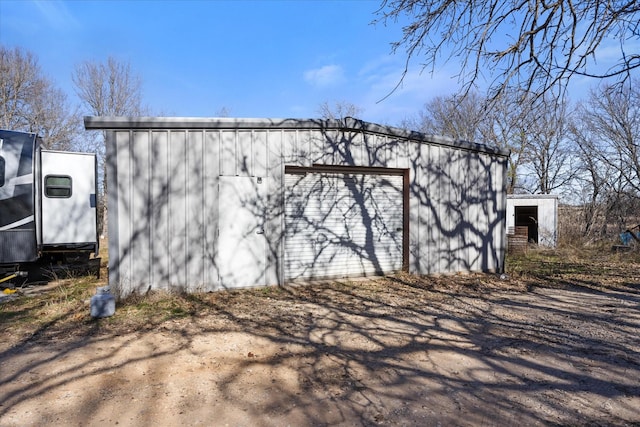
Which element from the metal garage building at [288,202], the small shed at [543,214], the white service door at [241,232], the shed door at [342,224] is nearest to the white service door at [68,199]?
the metal garage building at [288,202]

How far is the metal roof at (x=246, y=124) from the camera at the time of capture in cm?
719

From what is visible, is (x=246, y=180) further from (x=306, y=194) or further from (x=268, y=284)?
(x=268, y=284)

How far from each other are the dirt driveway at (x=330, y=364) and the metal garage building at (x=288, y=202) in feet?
3.56

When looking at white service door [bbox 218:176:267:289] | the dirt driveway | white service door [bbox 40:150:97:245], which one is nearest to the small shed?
the dirt driveway

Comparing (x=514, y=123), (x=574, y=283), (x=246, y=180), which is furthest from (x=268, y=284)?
(x=574, y=283)

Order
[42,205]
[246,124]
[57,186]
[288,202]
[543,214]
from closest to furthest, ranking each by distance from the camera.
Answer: [246,124]
[42,205]
[57,186]
[288,202]
[543,214]

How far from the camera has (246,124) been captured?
26.0 ft

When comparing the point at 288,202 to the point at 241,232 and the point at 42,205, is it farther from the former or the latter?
the point at 42,205

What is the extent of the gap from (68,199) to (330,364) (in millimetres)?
6962

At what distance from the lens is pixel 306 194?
350 inches

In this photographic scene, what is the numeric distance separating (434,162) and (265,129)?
13.3 feet

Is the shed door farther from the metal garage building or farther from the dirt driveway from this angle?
the dirt driveway

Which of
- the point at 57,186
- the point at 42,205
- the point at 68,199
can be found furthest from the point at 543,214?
the point at 42,205

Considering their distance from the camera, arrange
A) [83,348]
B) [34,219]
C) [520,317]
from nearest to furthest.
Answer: [83,348], [520,317], [34,219]
